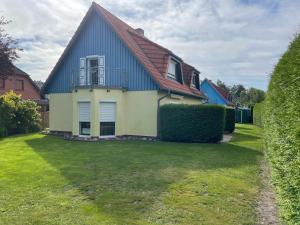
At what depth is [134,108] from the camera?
18.7 metres

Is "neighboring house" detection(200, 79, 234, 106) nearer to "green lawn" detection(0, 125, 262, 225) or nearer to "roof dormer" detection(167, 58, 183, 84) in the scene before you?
"roof dormer" detection(167, 58, 183, 84)

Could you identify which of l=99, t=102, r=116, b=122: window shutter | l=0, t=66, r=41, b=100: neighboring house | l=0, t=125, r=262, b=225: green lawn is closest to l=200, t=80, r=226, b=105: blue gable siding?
l=0, t=66, r=41, b=100: neighboring house

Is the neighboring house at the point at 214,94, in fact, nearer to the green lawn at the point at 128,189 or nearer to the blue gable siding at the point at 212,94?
the blue gable siding at the point at 212,94

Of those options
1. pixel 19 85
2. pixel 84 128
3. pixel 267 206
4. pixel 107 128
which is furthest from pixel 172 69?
pixel 19 85

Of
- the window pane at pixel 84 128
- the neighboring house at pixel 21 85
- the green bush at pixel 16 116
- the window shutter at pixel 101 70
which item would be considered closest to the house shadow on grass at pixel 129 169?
the window pane at pixel 84 128

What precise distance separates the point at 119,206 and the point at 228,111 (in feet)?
64.2

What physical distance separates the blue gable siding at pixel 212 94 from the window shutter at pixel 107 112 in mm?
31870

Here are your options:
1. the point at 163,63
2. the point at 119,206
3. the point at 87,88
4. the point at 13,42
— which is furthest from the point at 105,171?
the point at 13,42

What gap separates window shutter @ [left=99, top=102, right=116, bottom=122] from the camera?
18.2m

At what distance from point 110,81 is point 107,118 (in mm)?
2570

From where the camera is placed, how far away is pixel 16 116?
2255 cm

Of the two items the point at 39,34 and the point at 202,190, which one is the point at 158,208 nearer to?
the point at 202,190

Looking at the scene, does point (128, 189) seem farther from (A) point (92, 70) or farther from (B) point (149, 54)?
(B) point (149, 54)

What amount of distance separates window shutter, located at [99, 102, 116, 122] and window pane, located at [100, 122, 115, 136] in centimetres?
26
